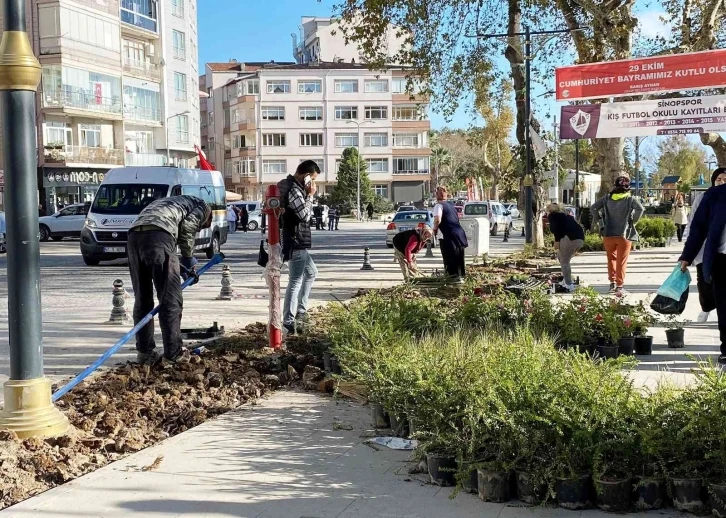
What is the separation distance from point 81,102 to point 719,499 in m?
53.5

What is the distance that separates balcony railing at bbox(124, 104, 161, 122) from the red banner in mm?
47604

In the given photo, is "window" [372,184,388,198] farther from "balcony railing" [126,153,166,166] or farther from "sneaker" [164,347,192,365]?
"sneaker" [164,347,192,365]

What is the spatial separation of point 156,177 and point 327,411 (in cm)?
1795

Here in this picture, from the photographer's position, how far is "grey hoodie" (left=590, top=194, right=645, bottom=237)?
1386 centimetres

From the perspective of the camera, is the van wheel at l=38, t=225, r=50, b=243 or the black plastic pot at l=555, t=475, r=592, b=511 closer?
the black plastic pot at l=555, t=475, r=592, b=511

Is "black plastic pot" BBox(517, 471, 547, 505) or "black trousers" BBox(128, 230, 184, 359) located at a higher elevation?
"black trousers" BBox(128, 230, 184, 359)

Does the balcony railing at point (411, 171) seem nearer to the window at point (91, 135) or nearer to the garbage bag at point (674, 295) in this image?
the window at point (91, 135)

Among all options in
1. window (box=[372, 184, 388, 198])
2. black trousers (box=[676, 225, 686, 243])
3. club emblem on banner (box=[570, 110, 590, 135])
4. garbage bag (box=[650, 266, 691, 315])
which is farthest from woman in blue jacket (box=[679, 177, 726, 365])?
window (box=[372, 184, 388, 198])

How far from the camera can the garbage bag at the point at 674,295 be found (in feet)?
26.8

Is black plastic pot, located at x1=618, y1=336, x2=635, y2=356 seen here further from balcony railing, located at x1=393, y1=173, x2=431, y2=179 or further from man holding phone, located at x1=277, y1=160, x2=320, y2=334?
balcony railing, located at x1=393, y1=173, x2=431, y2=179

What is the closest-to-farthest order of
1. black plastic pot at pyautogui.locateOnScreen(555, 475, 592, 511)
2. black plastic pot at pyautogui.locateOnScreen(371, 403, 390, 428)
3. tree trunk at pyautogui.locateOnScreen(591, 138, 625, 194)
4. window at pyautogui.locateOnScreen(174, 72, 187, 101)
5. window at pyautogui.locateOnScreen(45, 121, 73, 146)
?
black plastic pot at pyautogui.locateOnScreen(555, 475, 592, 511) → black plastic pot at pyautogui.locateOnScreen(371, 403, 390, 428) → tree trunk at pyautogui.locateOnScreen(591, 138, 625, 194) → window at pyautogui.locateOnScreen(45, 121, 73, 146) → window at pyautogui.locateOnScreen(174, 72, 187, 101)

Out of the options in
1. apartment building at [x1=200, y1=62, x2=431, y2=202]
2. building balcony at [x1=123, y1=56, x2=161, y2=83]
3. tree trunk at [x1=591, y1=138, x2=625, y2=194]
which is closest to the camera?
tree trunk at [x1=591, y1=138, x2=625, y2=194]

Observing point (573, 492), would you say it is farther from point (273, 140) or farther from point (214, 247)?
point (273, 140)

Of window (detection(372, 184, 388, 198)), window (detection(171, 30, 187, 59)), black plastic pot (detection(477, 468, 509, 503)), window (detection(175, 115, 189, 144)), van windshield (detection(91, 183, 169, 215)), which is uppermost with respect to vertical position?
window (detection(171, 30, 187, 59))
